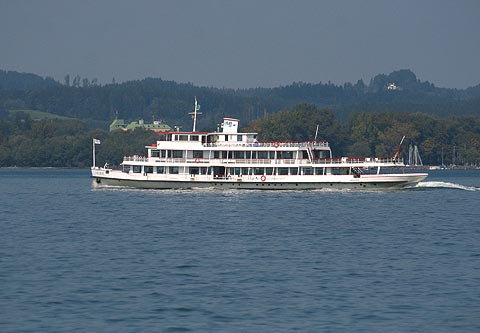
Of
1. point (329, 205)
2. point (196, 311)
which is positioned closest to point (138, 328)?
point (196, 311)

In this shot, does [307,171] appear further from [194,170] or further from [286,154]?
[194,170]

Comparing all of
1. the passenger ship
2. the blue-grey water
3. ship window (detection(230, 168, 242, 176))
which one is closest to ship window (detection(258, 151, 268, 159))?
the passenger ship

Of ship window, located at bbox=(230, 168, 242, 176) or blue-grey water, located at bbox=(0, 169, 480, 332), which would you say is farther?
ship window, located at bbox=(230, 168, 242, 176)

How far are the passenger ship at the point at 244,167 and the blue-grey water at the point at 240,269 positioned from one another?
18221 mm

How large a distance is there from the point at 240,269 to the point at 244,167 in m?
56.2

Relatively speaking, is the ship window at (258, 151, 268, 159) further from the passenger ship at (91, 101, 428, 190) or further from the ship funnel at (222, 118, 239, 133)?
the ship funnel at (222, 118, 239, 133)

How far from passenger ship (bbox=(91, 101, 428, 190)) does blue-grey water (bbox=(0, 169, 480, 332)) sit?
1822cm

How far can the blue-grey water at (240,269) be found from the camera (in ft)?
113

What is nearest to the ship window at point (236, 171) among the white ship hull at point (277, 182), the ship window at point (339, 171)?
the white ship hull at point (277, 182)

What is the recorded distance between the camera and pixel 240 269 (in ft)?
147

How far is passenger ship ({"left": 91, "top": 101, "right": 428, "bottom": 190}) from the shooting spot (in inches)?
3917

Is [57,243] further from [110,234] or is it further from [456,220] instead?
[456,220]

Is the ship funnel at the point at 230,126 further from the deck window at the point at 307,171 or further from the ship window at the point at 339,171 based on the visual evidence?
the ship window at the point at 339,171

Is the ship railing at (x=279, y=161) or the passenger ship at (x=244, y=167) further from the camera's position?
the passenger ship at (x=244, y=167)
